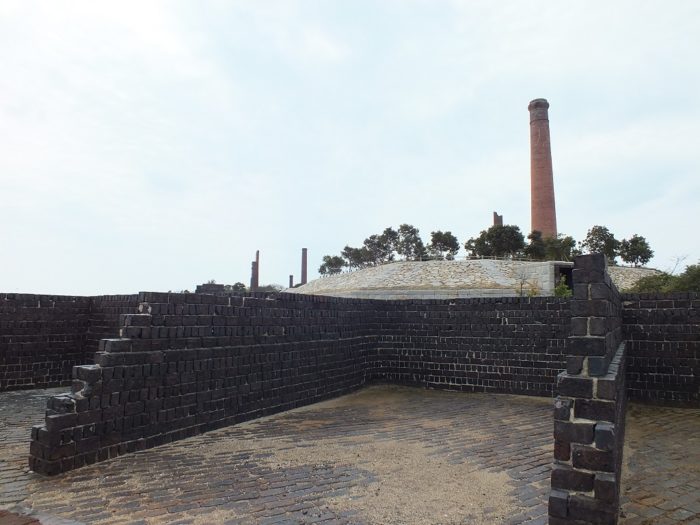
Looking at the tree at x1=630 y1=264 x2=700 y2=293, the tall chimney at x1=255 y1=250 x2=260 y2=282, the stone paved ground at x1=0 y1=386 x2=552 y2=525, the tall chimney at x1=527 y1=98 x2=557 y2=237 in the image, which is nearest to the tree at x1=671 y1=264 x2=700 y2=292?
the tree at x1=630 y1=264 x2=700 y2=293

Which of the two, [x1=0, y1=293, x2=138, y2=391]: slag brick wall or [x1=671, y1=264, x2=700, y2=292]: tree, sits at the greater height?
[x1=671, y1=264, x2=700, y2=292]: tree

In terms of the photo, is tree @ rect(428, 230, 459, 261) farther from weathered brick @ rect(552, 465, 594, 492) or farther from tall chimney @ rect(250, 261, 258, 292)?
weathered brick @ rect(552, 465, 594, 492)

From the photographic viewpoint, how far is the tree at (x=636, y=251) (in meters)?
35.5

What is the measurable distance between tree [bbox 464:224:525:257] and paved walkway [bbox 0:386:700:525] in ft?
96.1

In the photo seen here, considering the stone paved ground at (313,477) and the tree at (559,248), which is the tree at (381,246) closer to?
the tree at (559,248)

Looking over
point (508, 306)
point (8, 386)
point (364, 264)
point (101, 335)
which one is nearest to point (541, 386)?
point (508, 306)

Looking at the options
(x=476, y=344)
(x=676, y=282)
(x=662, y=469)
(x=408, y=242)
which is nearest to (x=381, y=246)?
(x=408, y=242)

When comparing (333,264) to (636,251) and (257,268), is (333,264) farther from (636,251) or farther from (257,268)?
(636,251)

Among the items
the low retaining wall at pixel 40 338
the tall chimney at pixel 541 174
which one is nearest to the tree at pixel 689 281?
the low retaining wall at pixel 40 338

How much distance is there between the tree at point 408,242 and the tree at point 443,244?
9.27 feet

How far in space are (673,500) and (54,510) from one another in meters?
5.49

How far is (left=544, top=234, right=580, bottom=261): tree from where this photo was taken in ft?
109

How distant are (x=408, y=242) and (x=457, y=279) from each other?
17.7 m

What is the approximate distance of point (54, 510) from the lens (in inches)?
158
